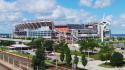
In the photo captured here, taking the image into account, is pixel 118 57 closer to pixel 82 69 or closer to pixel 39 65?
pixel 82 69

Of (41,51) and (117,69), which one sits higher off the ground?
(41,51)

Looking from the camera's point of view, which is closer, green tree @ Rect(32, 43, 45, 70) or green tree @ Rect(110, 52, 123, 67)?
green tree @ Rect(32, 43, 45, 70)

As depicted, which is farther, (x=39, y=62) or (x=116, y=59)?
(x=116, y=59)

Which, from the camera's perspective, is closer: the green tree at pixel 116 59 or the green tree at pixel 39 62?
the green tree at pixel 39 62

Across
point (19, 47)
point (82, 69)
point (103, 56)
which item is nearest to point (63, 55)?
→ point (103, 56)

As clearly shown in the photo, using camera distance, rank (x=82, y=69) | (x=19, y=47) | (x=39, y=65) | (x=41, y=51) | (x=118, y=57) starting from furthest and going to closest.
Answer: (x=19, y=47)
(x=118, y=57)
(x=82, y=69)
(x=41, y=51)
(x=39, y=65)

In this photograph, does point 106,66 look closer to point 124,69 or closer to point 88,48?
point 124,69

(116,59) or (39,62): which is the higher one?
(39,62)

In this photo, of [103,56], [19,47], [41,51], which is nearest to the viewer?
[41,51]

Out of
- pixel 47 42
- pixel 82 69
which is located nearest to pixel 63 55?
pixel 82 69

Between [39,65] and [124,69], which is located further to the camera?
[124,69]
